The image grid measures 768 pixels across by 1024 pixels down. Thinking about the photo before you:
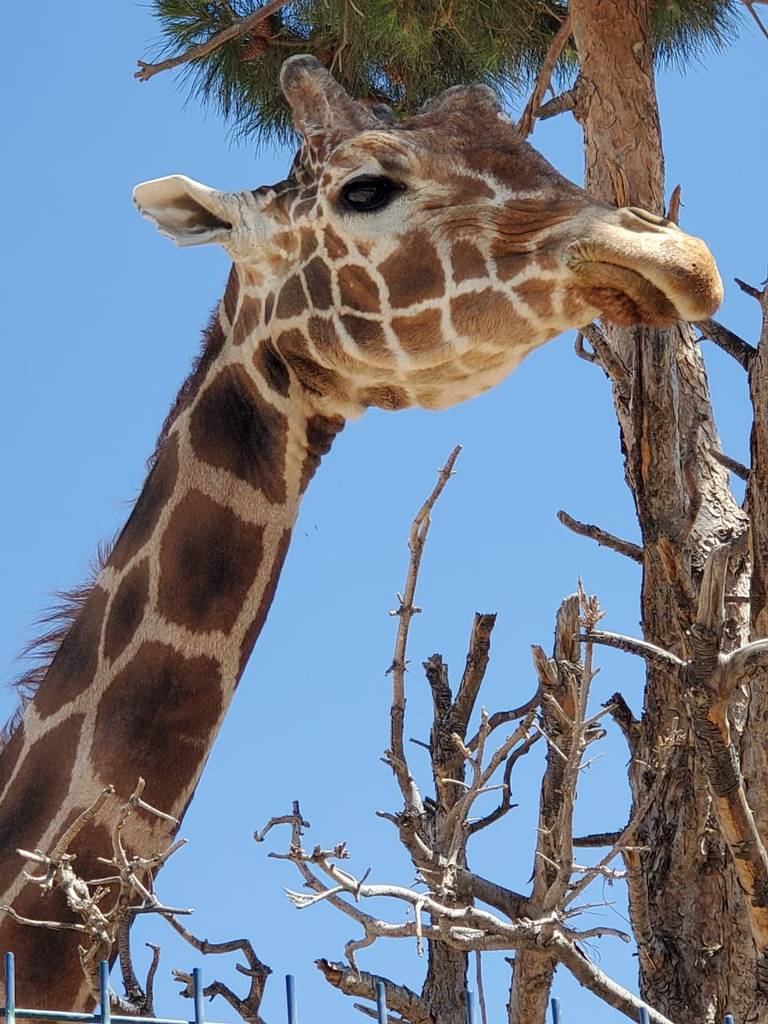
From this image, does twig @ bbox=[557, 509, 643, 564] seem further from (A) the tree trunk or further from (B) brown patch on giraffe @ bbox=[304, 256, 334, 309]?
(B) brown patch on giraffe @ bbox=[304, 256, 334, 309]

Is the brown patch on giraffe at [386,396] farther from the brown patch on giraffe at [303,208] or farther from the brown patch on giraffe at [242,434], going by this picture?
the brown patch on giraffe at [303,208]

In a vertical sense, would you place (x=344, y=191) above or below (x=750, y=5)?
below

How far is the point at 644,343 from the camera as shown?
697 centimetres

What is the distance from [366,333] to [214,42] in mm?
4509

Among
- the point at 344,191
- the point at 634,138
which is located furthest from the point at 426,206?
the point at 634,138

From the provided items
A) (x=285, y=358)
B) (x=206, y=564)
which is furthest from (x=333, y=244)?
(x=206, y=564)

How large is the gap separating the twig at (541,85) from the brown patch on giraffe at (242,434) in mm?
3990

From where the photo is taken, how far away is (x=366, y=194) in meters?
5.04

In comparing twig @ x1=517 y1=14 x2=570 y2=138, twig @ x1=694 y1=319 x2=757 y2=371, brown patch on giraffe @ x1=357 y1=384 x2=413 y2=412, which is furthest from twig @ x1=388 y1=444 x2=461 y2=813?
twig @ x1=517 y1=14 x2=570 y2=138

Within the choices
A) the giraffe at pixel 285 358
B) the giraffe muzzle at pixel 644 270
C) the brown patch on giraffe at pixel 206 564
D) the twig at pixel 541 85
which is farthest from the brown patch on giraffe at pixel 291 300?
the twig at pixel 541 85

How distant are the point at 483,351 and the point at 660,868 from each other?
2.63m

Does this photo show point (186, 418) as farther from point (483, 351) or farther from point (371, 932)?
point (371, 932)

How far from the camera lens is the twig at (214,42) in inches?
353

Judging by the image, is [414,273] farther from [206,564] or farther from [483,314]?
[206,564]
